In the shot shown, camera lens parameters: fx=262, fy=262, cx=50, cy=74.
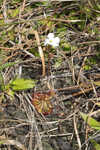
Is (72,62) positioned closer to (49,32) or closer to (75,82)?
(75,82)

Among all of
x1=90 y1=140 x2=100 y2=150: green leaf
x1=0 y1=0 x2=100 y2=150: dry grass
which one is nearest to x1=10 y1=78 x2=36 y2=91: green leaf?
x1=0 y1=0 x2=100 y2=150: dry grass

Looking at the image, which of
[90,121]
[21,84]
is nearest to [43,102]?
[21,84]

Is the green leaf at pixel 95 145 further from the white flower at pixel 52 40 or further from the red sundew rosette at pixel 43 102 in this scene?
the white flower at pixel 52 40

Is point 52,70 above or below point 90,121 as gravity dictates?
above

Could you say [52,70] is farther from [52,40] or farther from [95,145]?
[95,145]

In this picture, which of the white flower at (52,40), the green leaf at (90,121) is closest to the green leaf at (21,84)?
the white flower at (52,40)

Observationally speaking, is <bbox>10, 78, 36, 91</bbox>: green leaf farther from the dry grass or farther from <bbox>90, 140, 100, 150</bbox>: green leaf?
<bbox>90, 140, 100, 150</bbox>: green leaf
